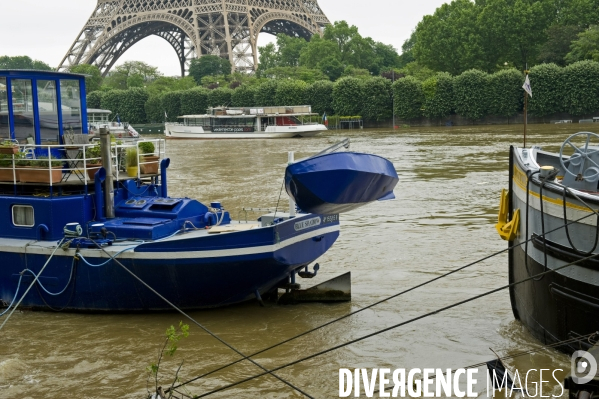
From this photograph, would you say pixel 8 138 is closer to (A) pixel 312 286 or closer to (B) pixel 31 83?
(B) pixel 31 83

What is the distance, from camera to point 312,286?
1324 centimetres

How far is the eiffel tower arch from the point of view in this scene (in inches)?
3691

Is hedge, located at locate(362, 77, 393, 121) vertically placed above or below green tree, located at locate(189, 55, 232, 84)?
below

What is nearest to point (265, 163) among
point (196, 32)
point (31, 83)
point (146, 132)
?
point (31, 83)

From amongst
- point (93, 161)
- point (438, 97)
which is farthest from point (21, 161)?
point (438, 97)

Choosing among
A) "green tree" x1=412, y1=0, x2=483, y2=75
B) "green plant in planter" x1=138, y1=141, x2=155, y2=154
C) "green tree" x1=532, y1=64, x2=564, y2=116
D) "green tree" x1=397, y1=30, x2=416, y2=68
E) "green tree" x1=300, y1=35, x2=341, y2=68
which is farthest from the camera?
"green tree" x1=397, y1=30, x2=416, y2=68

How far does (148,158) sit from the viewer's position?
1380 cm

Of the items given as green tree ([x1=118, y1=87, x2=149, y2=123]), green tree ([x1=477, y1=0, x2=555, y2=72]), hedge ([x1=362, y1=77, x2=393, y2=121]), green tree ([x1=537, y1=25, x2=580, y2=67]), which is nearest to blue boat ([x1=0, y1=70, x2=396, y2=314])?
hedge ([x1=362, y1=77, x2=393, y2=121])

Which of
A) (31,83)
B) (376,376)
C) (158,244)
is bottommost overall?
(376,376)

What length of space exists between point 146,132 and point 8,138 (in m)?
75.5

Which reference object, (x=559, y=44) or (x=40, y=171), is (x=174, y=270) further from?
(x=559, y=44)

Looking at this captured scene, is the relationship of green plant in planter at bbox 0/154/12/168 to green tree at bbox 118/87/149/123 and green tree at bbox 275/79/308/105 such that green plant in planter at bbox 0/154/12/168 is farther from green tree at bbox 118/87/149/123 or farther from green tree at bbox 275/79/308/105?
green tree at bbox 118/87/149/123

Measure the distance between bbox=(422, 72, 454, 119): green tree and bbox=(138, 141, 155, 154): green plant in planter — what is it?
58934mm

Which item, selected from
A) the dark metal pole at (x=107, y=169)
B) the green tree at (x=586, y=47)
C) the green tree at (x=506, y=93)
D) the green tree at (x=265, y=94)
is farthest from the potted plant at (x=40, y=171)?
the green tree at (x=265, y=94)
